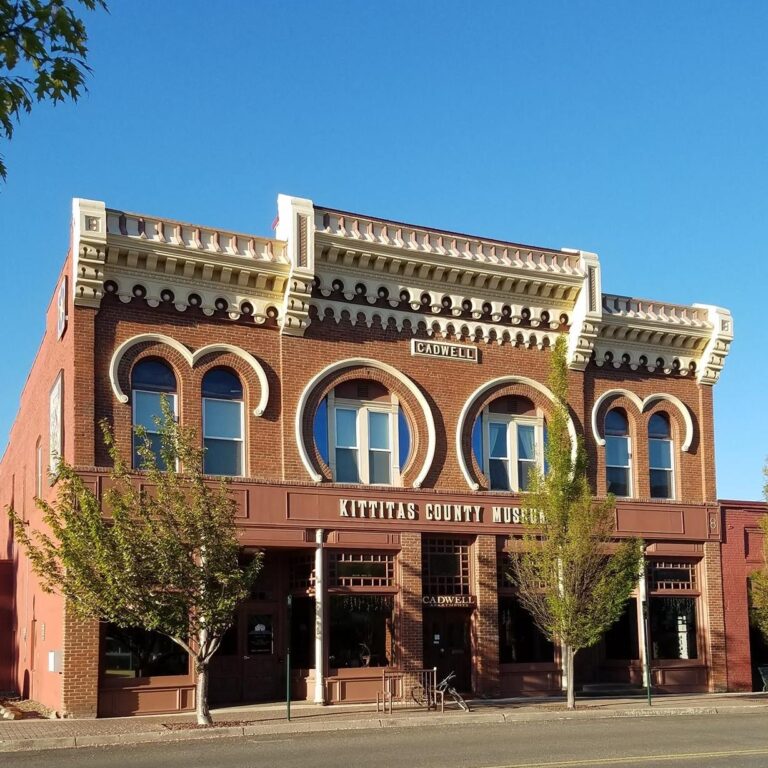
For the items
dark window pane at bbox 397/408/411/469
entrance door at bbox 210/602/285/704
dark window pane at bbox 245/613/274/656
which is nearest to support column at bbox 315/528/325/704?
entrance door at bbox 210/602/285/704

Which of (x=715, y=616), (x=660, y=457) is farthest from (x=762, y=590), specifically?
(x=660, y=457)

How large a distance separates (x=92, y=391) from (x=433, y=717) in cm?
1007

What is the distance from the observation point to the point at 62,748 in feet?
68.9

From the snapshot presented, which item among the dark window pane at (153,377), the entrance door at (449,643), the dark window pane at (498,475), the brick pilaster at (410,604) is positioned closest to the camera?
the dark window pane at (153,377)

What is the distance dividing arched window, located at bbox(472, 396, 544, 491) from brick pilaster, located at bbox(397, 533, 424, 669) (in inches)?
124

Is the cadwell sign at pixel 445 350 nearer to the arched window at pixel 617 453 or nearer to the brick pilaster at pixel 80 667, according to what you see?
the arched window at pixel 617 453

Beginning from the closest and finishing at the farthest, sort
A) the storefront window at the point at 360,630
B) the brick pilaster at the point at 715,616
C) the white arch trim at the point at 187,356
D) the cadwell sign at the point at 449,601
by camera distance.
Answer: the white arch trim at the point at 187,356 → the storefront window at the point at 360,630 → the cadwell sign at the point at 449,601 → the brick pilaster at the point at 715,616

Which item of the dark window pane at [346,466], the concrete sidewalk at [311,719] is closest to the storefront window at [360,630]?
the concrete sidewalk at [311,719]

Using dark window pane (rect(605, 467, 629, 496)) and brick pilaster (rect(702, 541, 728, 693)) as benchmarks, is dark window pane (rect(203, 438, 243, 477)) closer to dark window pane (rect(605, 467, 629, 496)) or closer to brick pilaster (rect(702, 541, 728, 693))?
dark window pane (rect(605, 467, 629, 496))

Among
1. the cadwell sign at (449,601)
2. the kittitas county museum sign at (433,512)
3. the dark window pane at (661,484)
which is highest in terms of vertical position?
the dark window pane at (661,484)

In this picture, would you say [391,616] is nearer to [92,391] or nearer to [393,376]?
[393,376]

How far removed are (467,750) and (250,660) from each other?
9.38 meters

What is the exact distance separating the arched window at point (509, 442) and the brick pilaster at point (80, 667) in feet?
36.3

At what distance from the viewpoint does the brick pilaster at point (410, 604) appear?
2841 centimetres
